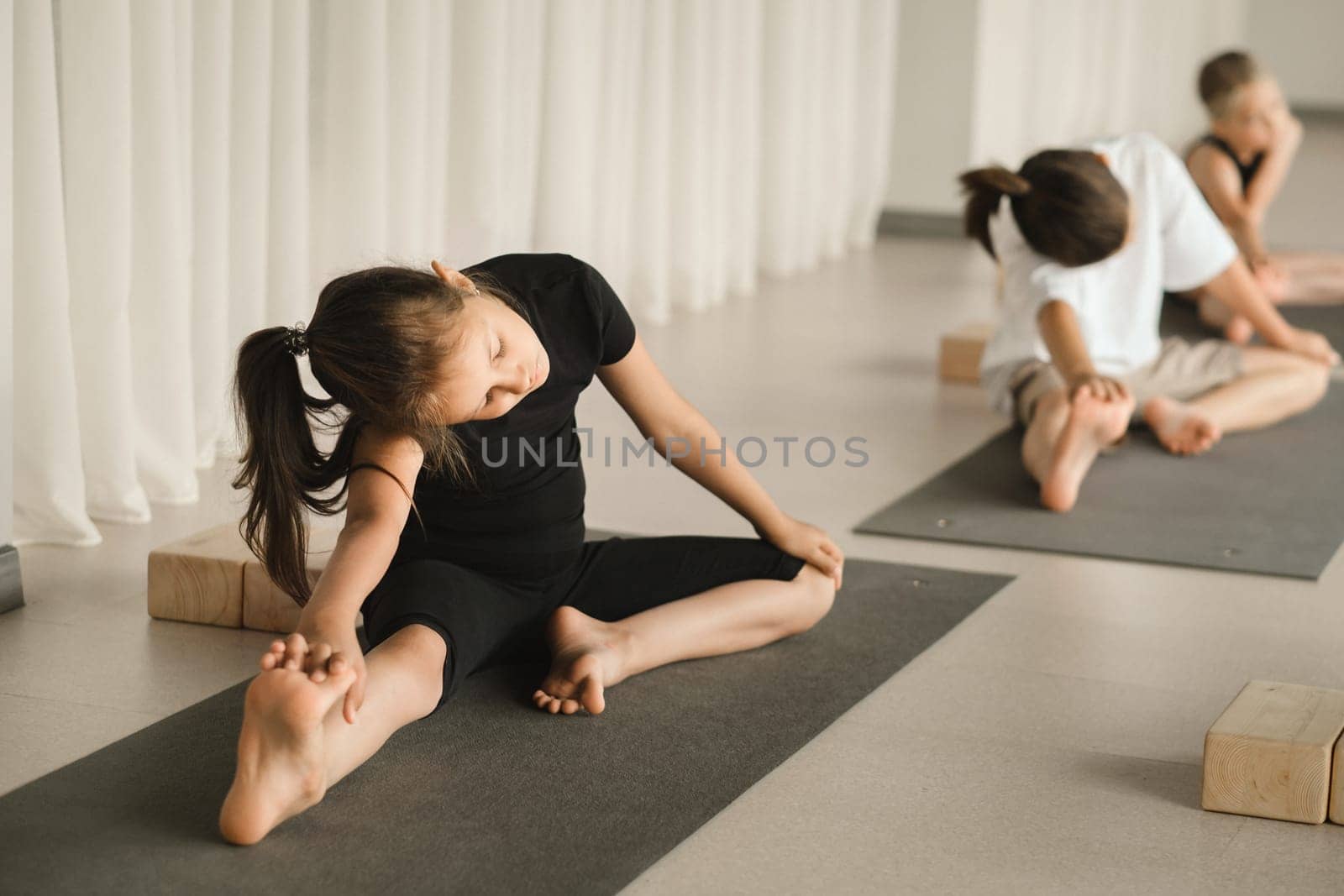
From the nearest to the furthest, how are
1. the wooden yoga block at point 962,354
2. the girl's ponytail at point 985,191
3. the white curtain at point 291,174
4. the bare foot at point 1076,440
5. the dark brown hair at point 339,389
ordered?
the dark brown hair at point 339,389 < the white curtain at point 291,174 < the bare foot at point 1076,440 < the girl's ponytail at point 985,191 < the wooden yoga block at point 962,354

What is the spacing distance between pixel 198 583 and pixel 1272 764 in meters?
1.20

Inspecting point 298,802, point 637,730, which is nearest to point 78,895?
point 298,802

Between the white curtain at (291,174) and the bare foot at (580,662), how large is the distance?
16.9 inches

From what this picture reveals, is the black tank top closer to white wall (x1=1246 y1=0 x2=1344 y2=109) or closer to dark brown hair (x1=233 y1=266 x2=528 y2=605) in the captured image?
dark brown hair (x1=233 y1=266 x2=528 y2=605)

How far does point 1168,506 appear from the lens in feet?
8.49

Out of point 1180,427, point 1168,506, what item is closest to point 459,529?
point 1168,506

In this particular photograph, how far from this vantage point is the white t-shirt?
293 centimetres

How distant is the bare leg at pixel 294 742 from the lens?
1352 mm

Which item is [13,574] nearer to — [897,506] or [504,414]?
[504,414]

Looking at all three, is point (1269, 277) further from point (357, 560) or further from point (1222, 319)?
point (357, 560)

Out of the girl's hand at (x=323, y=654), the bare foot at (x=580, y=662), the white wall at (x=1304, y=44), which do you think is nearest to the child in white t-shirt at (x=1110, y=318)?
the bare foot at (x=580, y=662)

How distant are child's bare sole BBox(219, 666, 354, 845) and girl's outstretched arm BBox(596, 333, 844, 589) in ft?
1.87

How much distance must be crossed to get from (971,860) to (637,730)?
396 mm

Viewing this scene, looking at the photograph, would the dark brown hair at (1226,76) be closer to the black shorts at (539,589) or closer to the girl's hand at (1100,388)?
the girl's hand at (1100,388)
